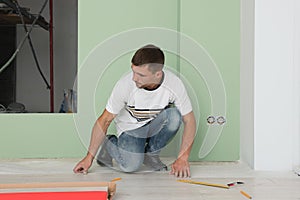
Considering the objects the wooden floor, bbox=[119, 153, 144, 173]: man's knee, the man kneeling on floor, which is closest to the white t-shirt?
the man kneeling on floor

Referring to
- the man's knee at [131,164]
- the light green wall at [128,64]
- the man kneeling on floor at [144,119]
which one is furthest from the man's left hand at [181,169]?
A: the light green wall at [128,64]

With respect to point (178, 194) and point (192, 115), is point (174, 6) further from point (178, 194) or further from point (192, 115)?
point (178, 194)

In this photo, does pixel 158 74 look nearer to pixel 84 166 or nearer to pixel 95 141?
pixel 95 141

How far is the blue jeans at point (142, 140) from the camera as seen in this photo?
6.91 ft

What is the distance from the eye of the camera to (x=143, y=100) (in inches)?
82.7

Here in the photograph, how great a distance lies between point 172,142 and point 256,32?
25.4 inches

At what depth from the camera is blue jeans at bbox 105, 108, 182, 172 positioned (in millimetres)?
2107

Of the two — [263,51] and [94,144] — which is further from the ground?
[263,51]

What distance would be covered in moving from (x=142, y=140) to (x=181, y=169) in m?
0.25

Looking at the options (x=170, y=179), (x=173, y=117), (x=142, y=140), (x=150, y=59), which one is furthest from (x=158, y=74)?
(x=170, y=179)

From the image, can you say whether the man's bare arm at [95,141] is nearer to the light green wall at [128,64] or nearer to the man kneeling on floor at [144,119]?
the man kneeling on floor at [144,119]

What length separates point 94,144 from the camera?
6.81 ft

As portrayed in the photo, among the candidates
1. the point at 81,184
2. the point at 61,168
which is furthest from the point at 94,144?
the point at 81,184

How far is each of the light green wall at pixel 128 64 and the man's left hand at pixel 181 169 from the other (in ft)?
1.04
